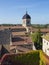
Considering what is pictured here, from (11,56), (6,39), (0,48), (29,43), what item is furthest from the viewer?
(6,39)

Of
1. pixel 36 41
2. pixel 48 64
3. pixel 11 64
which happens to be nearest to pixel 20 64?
pixel 11 64

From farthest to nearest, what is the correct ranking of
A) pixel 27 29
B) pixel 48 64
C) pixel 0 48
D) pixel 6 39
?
pixel 27 29 → pixel 6 39 → pixel 0 48 → pixel 48 64

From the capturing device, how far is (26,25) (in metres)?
61.1

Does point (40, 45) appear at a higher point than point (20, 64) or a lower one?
lower

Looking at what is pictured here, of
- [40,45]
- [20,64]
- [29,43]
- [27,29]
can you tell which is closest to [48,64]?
[20,64]

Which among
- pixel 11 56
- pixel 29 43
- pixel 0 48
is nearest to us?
pixel 11 56

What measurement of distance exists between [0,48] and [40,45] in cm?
1289

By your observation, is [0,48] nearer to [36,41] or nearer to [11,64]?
[11,64]

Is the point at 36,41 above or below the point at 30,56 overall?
below

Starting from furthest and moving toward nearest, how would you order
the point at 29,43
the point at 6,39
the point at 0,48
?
the point at 6,39 < the point at 29,43 < the point at 0,48

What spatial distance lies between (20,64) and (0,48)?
360 inches

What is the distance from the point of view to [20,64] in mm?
17344

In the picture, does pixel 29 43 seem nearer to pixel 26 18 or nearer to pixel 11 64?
pixel 11 64

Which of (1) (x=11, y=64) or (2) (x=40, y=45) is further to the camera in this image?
(2) (x=40, y=45)
